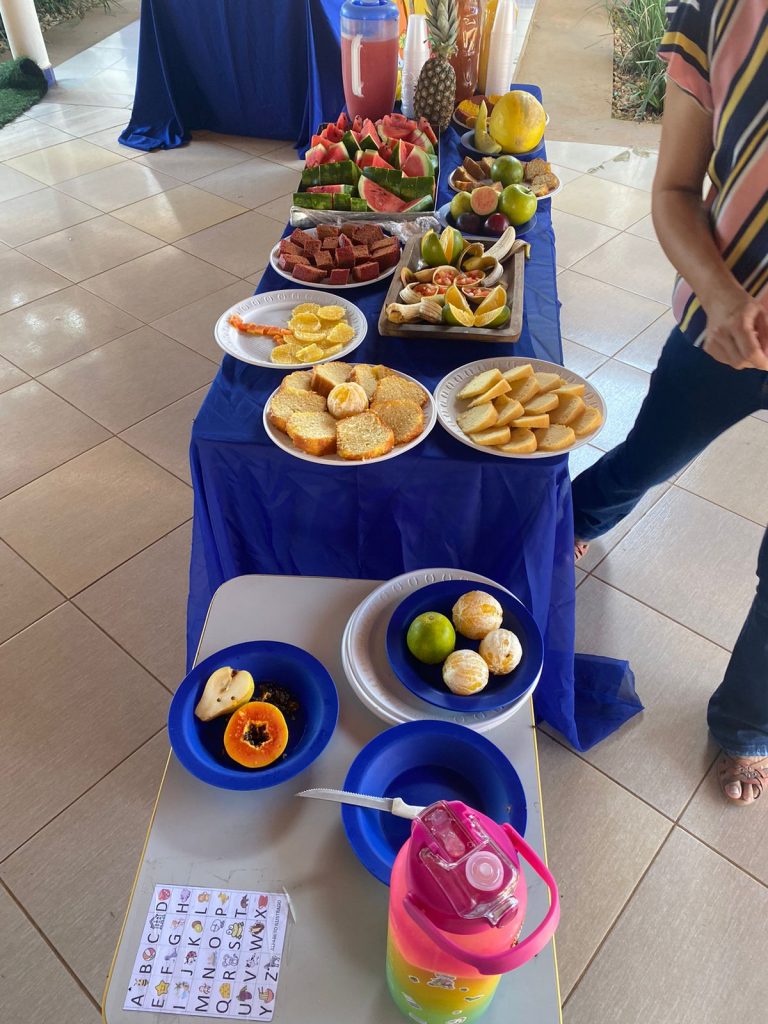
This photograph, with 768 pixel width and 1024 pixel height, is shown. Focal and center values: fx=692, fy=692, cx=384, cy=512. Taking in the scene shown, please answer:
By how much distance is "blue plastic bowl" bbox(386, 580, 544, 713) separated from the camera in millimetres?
835

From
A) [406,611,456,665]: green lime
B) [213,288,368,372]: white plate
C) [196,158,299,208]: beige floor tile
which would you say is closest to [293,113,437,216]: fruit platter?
[213,288,368,372]: white plate

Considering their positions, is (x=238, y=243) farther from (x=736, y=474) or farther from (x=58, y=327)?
(x=736, y=474)

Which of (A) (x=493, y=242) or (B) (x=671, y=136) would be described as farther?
(A) (x=493, y=242)

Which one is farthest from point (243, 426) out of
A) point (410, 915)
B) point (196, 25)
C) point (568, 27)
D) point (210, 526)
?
point (568, 27)

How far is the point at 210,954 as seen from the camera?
2.17 feet

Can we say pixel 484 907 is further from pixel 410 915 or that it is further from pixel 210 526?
pixel 210 526

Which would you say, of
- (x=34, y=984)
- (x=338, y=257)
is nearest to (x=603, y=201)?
(x=338, y=257)

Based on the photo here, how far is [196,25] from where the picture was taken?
12.0 feet

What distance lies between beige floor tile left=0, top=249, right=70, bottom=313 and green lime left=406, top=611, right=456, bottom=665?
8.72 feet

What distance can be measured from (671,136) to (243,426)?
0.79 meters

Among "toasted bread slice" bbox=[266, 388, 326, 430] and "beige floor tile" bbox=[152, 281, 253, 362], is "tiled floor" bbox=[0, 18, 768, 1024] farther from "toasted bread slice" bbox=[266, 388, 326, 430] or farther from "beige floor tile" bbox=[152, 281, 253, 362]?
"toasted bread slice" bbox=[266, 388, 326, 430]

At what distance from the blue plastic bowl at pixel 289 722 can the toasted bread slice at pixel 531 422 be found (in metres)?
0.47

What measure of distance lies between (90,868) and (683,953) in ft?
3.58

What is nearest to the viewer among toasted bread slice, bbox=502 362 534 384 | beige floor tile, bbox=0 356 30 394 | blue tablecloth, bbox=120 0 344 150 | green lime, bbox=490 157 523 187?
toasted bread slice, bbox=502 362 534 384
